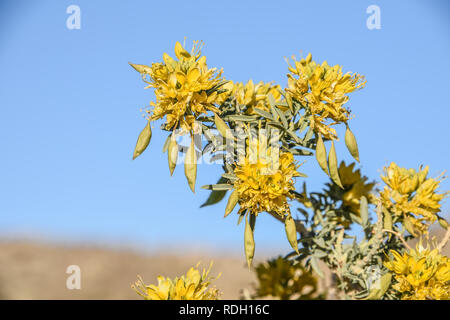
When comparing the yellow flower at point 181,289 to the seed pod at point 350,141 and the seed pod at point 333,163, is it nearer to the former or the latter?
the seed pod at point 333,163

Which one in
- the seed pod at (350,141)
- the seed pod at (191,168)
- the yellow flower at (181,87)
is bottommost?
the seed pod at (191,168)

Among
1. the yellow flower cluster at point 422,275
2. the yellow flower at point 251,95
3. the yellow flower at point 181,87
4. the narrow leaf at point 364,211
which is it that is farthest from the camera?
the narrow leaf at point 364,211

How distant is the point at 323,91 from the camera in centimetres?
184

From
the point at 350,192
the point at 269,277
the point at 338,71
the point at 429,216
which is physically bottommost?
the point at 269,277

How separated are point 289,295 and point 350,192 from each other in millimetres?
857

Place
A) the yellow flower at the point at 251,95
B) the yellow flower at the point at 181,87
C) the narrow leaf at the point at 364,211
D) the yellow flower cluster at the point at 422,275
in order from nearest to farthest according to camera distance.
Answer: the yellow flower at the point at 181,87
the yellow flower cluster at the point at 422,275
the yellow flower at the point at 251,95
the narrow leaf at the point at 364,211

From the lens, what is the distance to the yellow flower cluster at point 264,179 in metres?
1.72

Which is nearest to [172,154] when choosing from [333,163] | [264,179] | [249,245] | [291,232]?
[264,179]

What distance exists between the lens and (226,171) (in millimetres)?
1909

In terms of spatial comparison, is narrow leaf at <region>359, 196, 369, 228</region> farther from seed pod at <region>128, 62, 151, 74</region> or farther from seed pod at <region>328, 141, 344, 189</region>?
seed pod at <region>128, 62, 151, 74</region>

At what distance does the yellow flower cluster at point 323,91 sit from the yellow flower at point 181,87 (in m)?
0.36

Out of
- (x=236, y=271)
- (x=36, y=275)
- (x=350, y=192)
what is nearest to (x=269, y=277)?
(x=350, y=192)

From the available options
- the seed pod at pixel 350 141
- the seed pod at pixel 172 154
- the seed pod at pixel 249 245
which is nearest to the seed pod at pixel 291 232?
the seed pod at pixel 249 245
